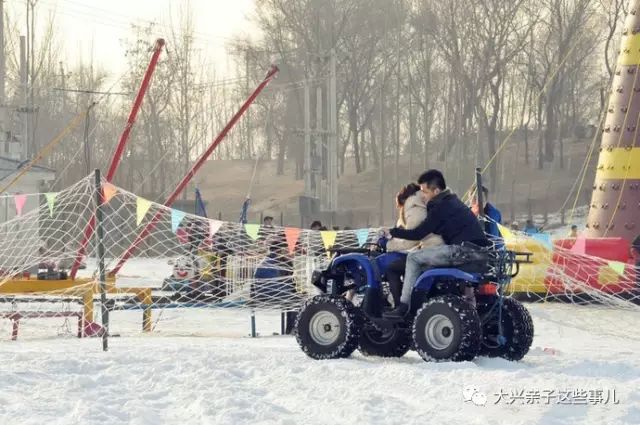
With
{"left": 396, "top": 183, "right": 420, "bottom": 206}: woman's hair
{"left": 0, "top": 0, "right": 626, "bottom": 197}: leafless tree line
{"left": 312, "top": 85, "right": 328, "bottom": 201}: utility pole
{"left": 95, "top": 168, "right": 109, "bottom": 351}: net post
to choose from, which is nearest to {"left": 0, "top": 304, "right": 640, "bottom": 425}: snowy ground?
{"left": 95, "top": 168, "right": 109, "bottom": 351}: net post

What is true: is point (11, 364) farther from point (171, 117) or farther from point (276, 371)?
point (171, 117)

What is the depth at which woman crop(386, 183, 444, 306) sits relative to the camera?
10.5 meters

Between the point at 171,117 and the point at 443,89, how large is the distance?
15212 mm

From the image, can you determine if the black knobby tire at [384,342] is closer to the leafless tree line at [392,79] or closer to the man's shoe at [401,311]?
the man's shoe at [401,311]

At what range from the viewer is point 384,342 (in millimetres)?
10797

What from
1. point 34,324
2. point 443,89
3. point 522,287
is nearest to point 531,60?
point 443,89

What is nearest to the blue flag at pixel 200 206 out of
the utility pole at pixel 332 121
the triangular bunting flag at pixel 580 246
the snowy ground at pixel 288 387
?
the triangular bunting flag at pixel 580 246

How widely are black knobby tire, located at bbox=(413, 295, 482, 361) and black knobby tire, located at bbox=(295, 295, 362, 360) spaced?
24.5 inches

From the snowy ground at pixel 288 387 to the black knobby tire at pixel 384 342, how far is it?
14 cm

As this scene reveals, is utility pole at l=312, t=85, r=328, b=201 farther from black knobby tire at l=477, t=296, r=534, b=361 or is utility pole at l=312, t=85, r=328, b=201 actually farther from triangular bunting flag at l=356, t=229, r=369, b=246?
black knobby tire at l=477, t=296, r=534, b=361

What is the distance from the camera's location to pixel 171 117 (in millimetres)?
66250

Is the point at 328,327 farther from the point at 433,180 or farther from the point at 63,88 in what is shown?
the point at 63,88

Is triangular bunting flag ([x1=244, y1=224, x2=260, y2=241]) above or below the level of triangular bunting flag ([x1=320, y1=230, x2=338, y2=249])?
above

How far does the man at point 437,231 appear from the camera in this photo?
33.9 ft
